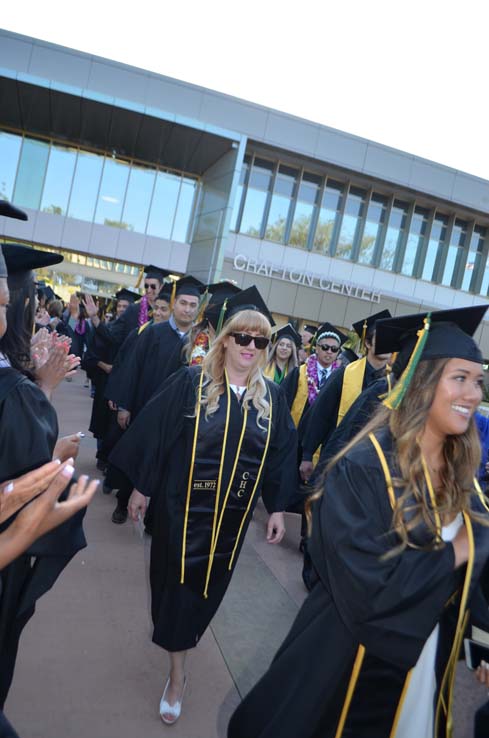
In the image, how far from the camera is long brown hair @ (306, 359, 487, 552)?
1576 mm

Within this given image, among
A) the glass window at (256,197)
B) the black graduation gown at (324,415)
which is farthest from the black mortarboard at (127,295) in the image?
the glass window at (256,197)

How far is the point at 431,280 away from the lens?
21156mm

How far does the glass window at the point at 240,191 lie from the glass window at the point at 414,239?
728cm

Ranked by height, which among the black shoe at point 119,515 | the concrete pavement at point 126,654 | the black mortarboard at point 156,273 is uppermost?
the black mortarboard at point 156,273

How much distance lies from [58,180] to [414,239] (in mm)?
14013

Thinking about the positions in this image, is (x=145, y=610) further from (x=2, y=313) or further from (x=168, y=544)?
(x=2, y=313)

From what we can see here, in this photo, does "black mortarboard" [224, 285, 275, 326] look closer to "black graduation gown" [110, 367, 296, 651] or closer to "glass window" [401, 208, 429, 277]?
"black graduation gown" [110, 367, 296, 651]

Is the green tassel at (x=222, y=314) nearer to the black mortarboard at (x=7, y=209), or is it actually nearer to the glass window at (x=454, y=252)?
the black mortarboard at (x=7, y=209)

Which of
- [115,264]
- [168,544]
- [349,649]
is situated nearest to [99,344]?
[168,544]

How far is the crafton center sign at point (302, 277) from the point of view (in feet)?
59.7

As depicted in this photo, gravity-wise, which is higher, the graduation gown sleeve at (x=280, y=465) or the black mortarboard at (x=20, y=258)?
the black mortarboard at (x=20, y=258)

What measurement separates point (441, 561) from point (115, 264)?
1793cm

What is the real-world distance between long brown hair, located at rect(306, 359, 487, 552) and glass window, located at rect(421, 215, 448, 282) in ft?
67.7

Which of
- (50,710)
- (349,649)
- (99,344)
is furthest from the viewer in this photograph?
(99,344)
